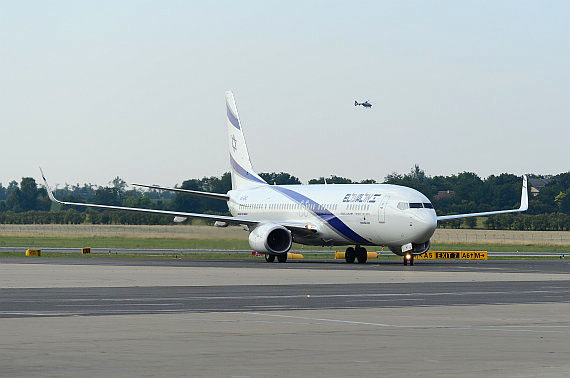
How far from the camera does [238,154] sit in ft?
248

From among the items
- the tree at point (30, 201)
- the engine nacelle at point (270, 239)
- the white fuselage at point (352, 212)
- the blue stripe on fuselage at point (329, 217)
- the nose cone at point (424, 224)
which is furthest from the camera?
the tree at point (30, 201)

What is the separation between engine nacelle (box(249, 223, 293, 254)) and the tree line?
3052 cm

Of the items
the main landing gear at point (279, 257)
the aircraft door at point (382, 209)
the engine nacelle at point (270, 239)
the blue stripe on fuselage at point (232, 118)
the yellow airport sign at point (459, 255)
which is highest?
the blue stripe on fuselage at point (232, 118)

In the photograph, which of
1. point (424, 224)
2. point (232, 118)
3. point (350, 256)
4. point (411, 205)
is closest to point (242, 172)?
point (232, 118)

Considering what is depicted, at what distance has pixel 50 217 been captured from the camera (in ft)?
425

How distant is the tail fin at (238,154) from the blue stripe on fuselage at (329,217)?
800 cm

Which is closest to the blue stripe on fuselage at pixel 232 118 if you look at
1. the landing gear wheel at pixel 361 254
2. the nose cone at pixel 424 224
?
the landing gear wheel at pixel 361 254

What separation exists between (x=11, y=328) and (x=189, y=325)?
3.31m

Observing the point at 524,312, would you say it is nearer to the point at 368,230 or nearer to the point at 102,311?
the point at 102,311

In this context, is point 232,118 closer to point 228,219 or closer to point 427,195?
point 228,219

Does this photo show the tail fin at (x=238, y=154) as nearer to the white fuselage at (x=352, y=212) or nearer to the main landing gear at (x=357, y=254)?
→ the white fuselage at (x=352, y=212)

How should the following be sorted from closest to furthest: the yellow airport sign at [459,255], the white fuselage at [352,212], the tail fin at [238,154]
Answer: the white fuselage at [352,212] < the yellow airport sign at [459,255] < the tail fin at [238,154]

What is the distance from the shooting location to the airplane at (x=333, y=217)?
5775cm

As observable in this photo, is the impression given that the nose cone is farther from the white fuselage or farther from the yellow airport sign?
the yellow airport sign
